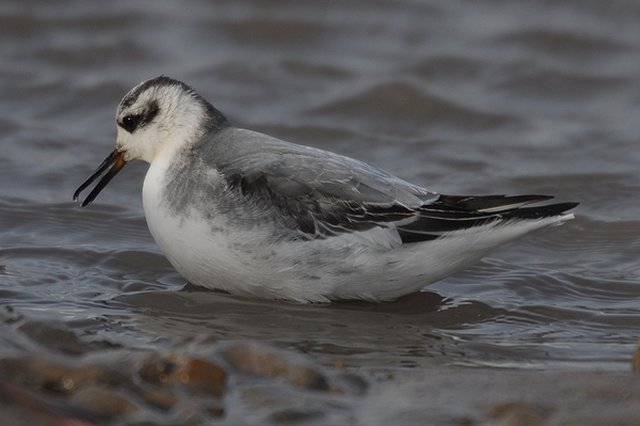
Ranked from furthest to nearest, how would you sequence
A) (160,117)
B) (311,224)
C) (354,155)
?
(354,155), (160,117), (311,224)

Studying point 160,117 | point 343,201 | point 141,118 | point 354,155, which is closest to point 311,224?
point 343,201

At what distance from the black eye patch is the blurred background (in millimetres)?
949

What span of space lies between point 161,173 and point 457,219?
5.68ft

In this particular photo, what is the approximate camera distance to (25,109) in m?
10.7

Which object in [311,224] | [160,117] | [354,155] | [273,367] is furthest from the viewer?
[354,155]

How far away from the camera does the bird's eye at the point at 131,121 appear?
6914mm

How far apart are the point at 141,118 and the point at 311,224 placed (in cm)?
138

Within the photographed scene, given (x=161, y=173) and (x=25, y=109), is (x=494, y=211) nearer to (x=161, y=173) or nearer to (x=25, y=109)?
(x=161, y=173)

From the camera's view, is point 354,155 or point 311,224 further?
point 354,155

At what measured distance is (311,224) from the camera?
6.27m

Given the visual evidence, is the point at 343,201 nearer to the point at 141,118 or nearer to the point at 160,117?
the point at 160,117

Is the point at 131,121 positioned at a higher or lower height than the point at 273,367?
higher

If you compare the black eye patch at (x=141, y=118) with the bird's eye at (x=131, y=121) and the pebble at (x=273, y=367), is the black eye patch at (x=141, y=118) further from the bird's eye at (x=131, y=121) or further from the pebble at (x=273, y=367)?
the pebble at (x=273, y=367)

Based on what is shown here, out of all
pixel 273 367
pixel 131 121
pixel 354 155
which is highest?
pixel 131 121
